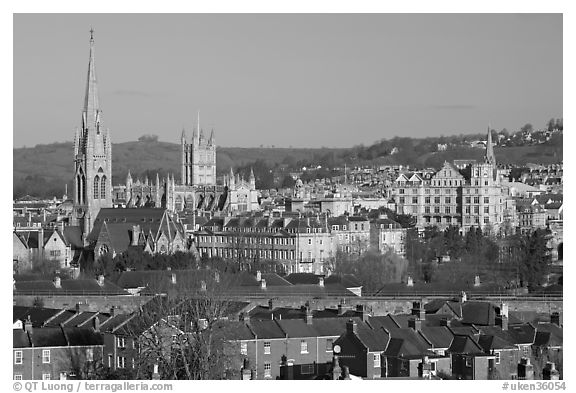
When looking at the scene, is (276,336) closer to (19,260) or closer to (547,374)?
(547,374)

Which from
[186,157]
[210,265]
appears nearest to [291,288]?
[210,265]

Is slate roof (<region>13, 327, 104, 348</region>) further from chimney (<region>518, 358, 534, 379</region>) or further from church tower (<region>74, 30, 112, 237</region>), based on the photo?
church tower (<region>74, 30, 112, 237</region>)

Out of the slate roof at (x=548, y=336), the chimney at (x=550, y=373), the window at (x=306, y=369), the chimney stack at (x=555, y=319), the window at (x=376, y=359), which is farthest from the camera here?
the chimney stack at (x=555, y=319)

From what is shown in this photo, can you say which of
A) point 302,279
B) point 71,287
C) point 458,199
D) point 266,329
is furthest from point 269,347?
point 458,199

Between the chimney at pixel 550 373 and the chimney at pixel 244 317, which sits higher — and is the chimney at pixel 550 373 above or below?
below

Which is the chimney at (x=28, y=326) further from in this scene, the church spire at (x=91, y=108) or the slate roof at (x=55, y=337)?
the church spire at (x=91, y=108)

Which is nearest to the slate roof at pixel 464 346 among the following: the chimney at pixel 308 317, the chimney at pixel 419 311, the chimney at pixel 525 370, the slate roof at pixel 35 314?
the chimney at pixel 525 370

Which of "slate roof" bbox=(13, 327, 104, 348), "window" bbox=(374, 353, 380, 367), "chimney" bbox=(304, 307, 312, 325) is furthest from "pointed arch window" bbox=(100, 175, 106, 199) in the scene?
"window" bbox=(374, 353, 380, 367)
